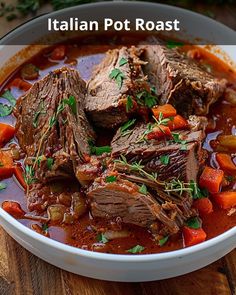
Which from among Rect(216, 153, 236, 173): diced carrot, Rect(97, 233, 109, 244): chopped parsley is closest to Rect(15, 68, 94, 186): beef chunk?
Rect(97, 233, 109, 244): chopped parsley

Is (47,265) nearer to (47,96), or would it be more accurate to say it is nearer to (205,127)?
(47,96)

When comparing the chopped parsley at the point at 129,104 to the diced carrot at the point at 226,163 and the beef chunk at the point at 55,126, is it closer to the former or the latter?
the beef chunk at the point at 55,126

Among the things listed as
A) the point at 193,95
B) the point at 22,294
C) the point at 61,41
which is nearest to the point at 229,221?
the point at 193,95

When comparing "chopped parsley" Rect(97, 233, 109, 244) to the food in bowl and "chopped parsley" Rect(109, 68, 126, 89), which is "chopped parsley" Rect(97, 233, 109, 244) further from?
"chopped parsley" Rect(109, 68, 126, 89)

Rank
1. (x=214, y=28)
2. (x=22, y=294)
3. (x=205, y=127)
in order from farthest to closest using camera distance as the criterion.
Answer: (x=214, y=28) < (x=205, y=127) < (x=22, y=294)

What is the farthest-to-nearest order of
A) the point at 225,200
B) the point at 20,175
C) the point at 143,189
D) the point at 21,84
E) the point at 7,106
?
the point at 21,84 → the point at 7,106 → the point at 20,175 → the point at 225,200 → the point at 143,189

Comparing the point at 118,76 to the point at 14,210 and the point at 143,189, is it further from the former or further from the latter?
the point at 14,210

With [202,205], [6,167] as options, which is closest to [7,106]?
[6,167]
